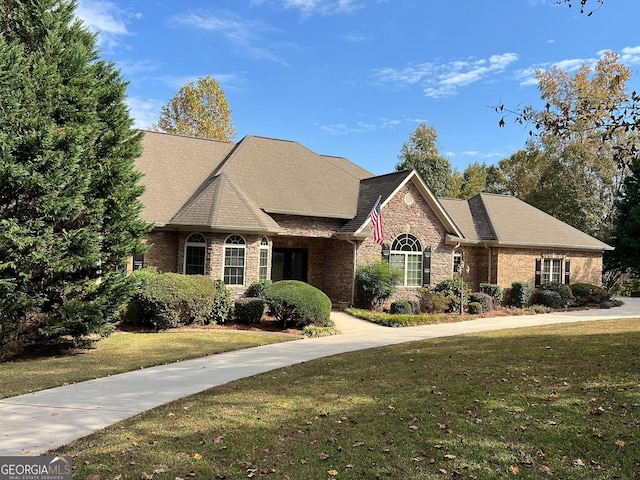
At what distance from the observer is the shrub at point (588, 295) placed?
990 inches

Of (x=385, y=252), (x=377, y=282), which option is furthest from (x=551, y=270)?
(x=377, y=282)

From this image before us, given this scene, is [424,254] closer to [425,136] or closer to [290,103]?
[290,103]

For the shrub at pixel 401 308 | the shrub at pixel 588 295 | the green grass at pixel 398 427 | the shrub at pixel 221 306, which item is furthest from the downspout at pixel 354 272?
the shrub at pixel 588 295

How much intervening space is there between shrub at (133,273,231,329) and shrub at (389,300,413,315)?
23.7 ft

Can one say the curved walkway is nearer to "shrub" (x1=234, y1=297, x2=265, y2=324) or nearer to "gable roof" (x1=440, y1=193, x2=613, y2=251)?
"shrub" (x1=234, y1=297, x2=265, y2=324)

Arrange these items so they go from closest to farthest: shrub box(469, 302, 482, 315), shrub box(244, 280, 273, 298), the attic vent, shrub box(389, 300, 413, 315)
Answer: shrub box(244, 280, 273, 298)
shrub box(389, 300, 413, 315)
shrub box(469, 302, 482, 315)
the attic vent

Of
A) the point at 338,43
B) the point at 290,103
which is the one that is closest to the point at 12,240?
the point at 338,43

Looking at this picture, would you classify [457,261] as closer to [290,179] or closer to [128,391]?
[290,179]

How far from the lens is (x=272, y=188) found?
69.5ft

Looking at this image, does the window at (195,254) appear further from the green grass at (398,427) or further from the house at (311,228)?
the green grass at (398,427)

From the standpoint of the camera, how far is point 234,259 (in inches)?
717

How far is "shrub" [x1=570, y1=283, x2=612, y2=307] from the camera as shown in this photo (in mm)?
25156

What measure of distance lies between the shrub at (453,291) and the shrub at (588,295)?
7.12 meters

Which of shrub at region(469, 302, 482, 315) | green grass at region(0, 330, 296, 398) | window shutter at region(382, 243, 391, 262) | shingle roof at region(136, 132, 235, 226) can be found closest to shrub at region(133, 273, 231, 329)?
green grass at region(0, 330, 296, 398)
